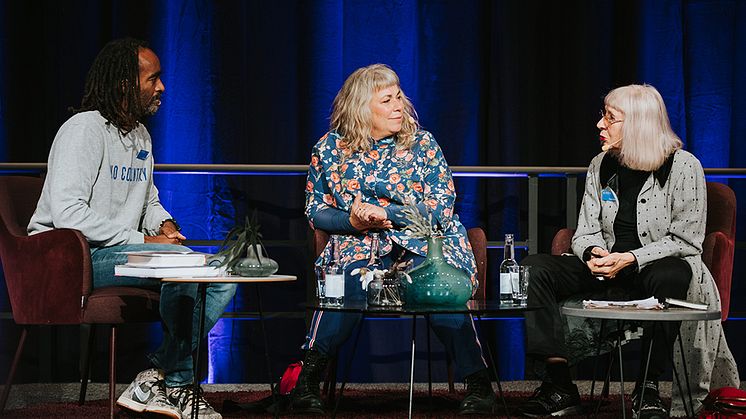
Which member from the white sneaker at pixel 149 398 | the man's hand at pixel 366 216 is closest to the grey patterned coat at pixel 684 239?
the man's hand at pixel 366 216

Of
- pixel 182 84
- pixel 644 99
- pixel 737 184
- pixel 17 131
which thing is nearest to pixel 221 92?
pixel 182 84

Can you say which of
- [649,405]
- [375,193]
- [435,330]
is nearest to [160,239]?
[375,193]

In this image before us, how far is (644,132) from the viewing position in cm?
334

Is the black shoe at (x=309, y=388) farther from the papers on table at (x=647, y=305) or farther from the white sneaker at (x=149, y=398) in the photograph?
the papers on table at (x=647, y=305)

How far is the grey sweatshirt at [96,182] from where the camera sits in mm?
2908

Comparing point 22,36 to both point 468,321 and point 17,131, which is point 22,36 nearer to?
point 17,131

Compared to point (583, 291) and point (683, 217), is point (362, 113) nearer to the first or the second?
point (583, 291)

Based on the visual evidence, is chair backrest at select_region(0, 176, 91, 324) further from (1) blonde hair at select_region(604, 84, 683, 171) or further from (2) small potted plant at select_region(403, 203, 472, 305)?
(1) blonde hair at select_region(604, 84, 683, 171)

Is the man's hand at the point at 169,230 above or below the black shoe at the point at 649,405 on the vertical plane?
above

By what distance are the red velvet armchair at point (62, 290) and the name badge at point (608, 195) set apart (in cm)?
151

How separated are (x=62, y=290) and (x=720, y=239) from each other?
203cm

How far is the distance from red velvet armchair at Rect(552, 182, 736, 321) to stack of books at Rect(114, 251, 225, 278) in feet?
4.73

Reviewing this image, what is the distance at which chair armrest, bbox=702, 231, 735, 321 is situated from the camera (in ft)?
10.8

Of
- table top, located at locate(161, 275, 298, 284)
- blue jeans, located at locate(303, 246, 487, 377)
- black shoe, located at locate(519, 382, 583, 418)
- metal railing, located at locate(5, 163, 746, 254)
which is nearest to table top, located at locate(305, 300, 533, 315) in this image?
table top, located at locate(161, 275, 298, 284)
